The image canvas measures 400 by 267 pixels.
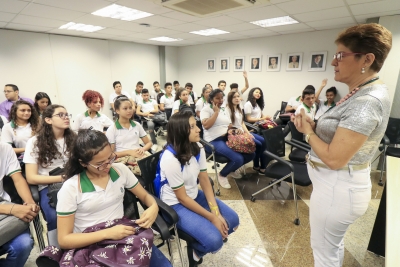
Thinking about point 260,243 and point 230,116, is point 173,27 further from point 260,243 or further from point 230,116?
point 260,243

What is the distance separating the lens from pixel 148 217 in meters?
1.31

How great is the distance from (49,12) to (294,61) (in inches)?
216

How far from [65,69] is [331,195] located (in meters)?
6.85

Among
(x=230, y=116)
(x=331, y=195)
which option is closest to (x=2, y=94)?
(x=230, y=116)

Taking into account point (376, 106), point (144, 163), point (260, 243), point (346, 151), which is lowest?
point (260, 243)

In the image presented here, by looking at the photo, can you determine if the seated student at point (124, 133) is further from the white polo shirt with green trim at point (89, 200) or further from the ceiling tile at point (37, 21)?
the ceiling tile at point (37, 21)

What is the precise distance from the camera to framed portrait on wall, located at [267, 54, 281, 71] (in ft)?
19.9

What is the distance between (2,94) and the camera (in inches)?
197

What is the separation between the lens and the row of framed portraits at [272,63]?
17.7ft

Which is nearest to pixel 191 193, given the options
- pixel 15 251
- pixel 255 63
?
pixel 15 251

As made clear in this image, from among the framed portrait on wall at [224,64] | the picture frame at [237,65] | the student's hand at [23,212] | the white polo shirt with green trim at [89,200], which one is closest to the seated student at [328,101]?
the picture frame at [237,65]

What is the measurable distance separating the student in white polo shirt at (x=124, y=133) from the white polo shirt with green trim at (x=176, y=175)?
3.06ft

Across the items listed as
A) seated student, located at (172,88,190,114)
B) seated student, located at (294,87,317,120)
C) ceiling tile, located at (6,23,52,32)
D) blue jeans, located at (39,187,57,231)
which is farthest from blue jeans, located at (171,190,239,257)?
ceiling tile, located at (6,23,52,32)

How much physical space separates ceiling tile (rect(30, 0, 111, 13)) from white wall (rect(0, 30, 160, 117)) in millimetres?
2819
